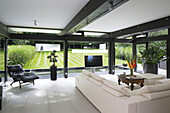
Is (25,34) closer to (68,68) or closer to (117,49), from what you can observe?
(68,68)

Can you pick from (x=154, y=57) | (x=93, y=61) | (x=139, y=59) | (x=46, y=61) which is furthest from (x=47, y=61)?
(x=139, y=59)

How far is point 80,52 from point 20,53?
3.22 m

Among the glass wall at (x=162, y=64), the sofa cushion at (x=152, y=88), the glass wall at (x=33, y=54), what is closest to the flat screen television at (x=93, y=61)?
the glass wall at (x=33, y=54)

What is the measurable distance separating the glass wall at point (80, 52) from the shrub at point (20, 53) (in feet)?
6.84

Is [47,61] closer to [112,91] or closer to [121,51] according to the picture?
[121,51]

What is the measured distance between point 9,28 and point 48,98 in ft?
13.3

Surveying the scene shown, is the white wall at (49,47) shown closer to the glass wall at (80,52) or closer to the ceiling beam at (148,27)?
the glass wall at (80,52)

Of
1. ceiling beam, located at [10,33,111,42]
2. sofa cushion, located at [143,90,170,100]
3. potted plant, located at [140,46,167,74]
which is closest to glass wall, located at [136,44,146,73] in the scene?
potted plant, located at [140,46,167,74]

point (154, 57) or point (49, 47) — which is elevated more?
point (49, 47)

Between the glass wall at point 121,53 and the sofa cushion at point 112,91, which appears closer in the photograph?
the sofa cushion at point 112,91

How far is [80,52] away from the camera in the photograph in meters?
7.00

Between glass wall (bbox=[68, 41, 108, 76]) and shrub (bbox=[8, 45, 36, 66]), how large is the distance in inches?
82.1

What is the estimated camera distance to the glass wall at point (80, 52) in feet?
22.2

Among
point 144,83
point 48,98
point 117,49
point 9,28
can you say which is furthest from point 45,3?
point 117,49
